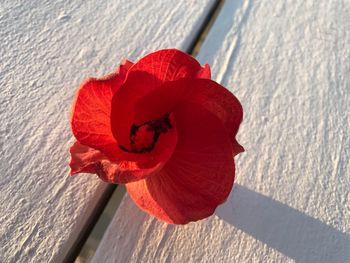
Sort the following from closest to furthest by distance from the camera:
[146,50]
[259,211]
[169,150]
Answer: [169,150] → [259,211] → [146,50]

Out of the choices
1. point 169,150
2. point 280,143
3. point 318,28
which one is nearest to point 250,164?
point 280,143

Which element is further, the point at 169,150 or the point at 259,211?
the point at 259,211

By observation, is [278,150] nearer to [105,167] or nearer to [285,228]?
[285,228]

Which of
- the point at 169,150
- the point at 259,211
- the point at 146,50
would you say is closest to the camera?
the point at 169,150

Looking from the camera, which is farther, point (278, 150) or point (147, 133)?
point (278, 150)

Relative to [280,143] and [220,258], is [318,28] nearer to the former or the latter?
[280,143]

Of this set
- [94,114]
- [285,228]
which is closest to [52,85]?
[94,114]

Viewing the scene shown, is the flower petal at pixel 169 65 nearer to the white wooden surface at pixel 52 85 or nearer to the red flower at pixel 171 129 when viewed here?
the red flower at pixel 171 129
